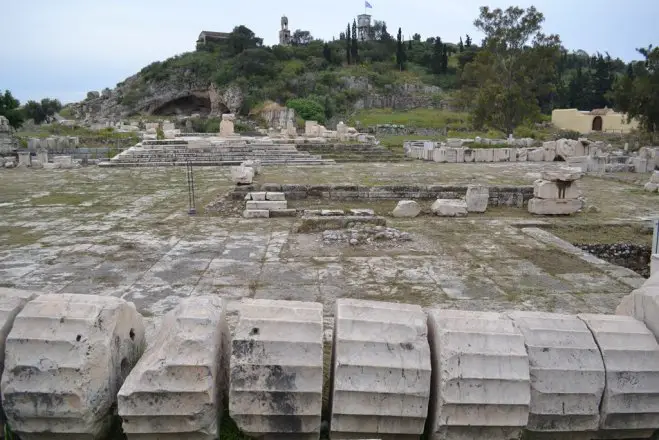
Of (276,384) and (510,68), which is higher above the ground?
(510,68)

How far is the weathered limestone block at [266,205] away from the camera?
1036 cm

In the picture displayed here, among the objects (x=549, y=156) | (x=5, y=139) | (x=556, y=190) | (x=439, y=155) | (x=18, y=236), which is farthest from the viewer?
(x=5, y=139)

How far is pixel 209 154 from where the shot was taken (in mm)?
23328

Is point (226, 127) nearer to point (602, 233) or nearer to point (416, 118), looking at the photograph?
point (602, 233)

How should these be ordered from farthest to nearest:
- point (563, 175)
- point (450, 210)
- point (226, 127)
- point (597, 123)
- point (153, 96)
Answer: point (153, 96), point (597, 123), point (226, 127), point (563, 175), point (450, 210)

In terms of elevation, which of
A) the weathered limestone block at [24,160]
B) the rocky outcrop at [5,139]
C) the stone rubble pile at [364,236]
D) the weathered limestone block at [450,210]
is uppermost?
the rocky outcrop at [5,139]

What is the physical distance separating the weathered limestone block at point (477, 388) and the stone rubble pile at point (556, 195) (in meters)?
9.00

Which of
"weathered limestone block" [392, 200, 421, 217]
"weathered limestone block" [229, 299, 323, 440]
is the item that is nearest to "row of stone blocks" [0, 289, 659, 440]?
"weathered limestone block" [229, 299, 323, 440]

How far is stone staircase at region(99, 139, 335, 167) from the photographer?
2209 centimetres

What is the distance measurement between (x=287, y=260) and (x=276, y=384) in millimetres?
4327

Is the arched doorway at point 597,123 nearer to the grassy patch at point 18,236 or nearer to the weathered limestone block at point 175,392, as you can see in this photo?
the grassy patch at point 18,236

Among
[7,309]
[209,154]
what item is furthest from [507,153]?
[7,309]

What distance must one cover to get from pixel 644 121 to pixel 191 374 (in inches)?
1429

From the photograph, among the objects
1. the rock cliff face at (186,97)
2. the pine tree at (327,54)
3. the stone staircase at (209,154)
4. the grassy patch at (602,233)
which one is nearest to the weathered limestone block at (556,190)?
the grassy patch at (602,233)
